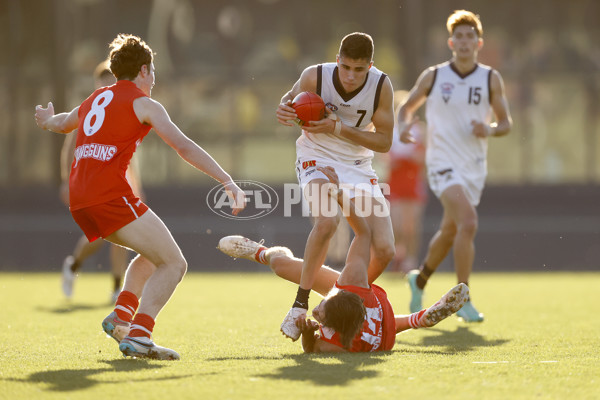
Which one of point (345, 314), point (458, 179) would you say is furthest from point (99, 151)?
point (458, 179)

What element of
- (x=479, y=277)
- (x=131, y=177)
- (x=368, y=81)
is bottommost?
(x=479, y=277)

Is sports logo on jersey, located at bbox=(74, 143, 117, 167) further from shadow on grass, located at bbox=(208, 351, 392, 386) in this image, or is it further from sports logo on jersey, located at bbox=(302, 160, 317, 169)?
sports logo on jersey, located at bbox=(302, 160, 317, 169)

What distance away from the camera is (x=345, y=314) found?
6191 millimetres

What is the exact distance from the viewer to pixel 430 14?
72.3 ft

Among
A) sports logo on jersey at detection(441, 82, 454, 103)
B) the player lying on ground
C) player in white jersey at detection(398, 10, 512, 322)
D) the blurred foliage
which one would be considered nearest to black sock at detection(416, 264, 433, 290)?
player in white jersey at detection(398, 10, 512, 322)

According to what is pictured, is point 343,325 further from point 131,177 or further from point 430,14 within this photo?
point 430,14

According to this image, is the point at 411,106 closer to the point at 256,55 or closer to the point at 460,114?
the point at 460,114

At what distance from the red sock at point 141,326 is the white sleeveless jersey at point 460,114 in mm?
3808

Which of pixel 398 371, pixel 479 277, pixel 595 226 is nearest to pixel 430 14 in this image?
pixel 595 226

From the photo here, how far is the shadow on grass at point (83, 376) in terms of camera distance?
5289 mm

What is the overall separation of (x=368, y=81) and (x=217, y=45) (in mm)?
15119

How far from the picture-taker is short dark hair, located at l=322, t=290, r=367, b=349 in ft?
20.3

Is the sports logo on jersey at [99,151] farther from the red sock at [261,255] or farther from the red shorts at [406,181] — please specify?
the red shorts at [406,181]

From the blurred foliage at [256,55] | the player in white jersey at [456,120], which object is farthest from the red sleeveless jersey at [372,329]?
the blurred foliage at [256,55]
